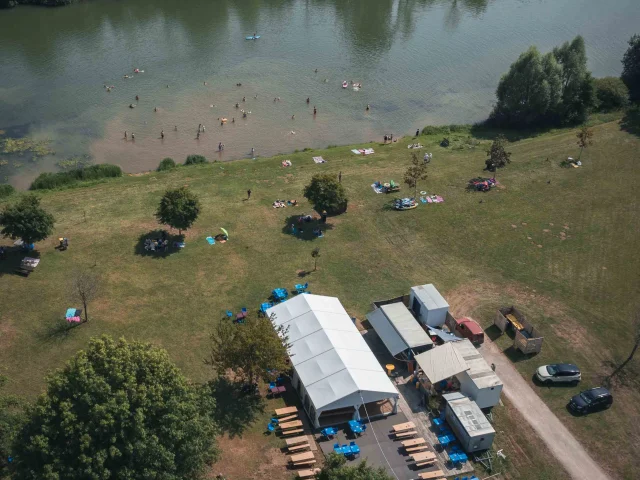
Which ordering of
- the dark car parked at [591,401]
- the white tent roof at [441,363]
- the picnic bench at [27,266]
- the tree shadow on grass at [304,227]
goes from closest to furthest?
the dark car parked at [591,401] < the white tent roof at [441,363] < the picnic bench at [27,266] < the tree shadow on grass at [304,227]

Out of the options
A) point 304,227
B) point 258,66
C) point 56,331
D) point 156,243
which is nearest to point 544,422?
point 304,227

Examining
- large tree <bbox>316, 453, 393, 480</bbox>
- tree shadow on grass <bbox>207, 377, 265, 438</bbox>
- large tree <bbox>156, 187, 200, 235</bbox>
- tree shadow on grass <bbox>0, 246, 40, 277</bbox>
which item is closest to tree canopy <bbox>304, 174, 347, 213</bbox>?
large tree <bbox>156, 187, 200, 235</bbox>

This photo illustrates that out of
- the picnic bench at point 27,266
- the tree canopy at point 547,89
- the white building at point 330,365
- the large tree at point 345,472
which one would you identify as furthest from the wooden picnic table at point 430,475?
the tree canopy at point 547,89

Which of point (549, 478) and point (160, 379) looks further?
point (549, 478)

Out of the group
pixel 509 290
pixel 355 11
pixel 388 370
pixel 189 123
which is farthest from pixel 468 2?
pixel 388 370

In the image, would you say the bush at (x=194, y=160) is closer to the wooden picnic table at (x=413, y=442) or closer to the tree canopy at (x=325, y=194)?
the tree canopy at (x=325, y=194)

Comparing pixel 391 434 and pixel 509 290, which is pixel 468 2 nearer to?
pixel 509 290

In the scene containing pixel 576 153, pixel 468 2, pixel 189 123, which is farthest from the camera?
pixel 468 2
